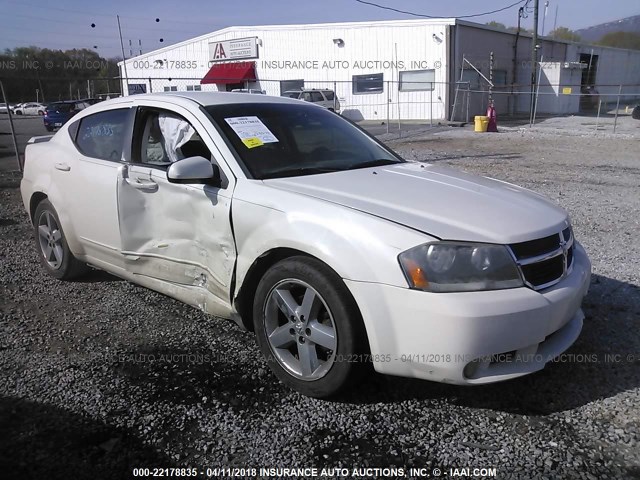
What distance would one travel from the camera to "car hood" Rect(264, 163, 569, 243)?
8.76 ft

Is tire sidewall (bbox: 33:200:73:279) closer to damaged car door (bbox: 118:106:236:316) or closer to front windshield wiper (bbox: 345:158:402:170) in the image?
damaged car door (bbox: 118:106:236:316)

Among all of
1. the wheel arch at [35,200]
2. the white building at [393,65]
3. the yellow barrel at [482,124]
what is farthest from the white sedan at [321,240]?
the white building at [393,65]

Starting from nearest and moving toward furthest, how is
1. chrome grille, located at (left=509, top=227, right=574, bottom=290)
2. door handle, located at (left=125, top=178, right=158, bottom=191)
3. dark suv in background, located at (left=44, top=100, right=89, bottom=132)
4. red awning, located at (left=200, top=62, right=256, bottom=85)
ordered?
chrome grille, located at (left=509, top=227, right=574, bottom=290), door handle, located at (left=125, top=178, right=158, bottom=191), dark suv in background, located at (left=44, top=100, right=89, bottom=132), red awning, located at (left=200, top=62, right=256, bottom=85)

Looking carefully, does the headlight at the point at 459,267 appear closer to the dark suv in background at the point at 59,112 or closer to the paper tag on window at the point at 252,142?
the paper tag on window at the point at 252,142

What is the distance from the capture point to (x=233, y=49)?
3541 centimetres

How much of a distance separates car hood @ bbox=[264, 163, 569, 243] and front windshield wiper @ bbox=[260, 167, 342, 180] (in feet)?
0.28

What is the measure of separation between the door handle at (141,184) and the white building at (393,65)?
23223 mm

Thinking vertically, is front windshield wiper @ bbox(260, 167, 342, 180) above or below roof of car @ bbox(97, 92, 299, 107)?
below

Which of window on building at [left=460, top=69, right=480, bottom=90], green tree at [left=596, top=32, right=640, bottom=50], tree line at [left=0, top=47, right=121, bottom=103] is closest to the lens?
tree line at [left=0, top=47, right=121, bottom=103]

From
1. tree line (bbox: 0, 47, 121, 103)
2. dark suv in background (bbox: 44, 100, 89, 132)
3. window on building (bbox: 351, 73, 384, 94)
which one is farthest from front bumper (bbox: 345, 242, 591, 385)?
window on building (bbox: 351, 73, 384, 94)

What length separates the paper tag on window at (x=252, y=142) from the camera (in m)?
3.46

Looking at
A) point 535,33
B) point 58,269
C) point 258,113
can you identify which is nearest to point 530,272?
point 258,113

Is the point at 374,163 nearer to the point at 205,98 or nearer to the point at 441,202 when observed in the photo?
the point at 441,202

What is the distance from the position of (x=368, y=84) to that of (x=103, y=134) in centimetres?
2900
